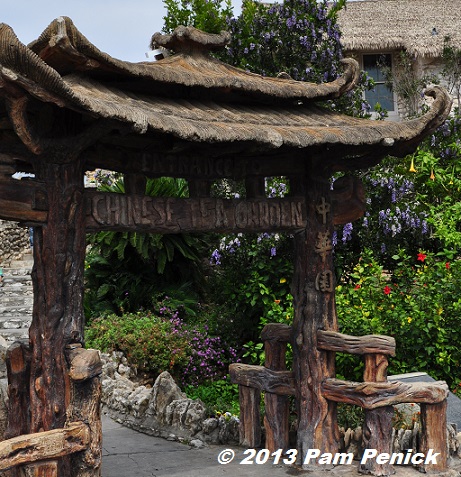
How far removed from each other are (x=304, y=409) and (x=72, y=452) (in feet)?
7.34

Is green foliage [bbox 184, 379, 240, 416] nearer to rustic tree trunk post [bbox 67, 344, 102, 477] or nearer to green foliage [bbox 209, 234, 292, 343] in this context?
green foliage [bbox 209, 234, 292, 343]

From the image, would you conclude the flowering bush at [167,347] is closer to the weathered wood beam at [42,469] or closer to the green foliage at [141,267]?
the green foliage at [141,267]

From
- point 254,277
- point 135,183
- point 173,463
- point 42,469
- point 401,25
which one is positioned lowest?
point 173,463

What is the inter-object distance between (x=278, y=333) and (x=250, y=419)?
89cm

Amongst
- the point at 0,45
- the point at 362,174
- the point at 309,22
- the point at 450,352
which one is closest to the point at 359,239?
the point at 362,174

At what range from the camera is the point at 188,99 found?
593cm

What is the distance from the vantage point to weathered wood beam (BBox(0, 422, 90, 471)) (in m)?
4.58

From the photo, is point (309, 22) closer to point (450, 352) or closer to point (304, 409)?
point (450, 352)

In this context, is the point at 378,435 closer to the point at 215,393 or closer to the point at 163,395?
the point at 163,395

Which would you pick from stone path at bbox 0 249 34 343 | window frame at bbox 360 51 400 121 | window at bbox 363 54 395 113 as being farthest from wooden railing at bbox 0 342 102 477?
window at bbox 363 54 395 113

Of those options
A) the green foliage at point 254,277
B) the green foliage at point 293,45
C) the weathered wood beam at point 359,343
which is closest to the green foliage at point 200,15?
the green foliage at point 293,45

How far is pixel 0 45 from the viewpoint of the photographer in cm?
412

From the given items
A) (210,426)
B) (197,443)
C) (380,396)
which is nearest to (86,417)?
(380,396)

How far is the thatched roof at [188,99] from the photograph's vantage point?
441 centimetres
